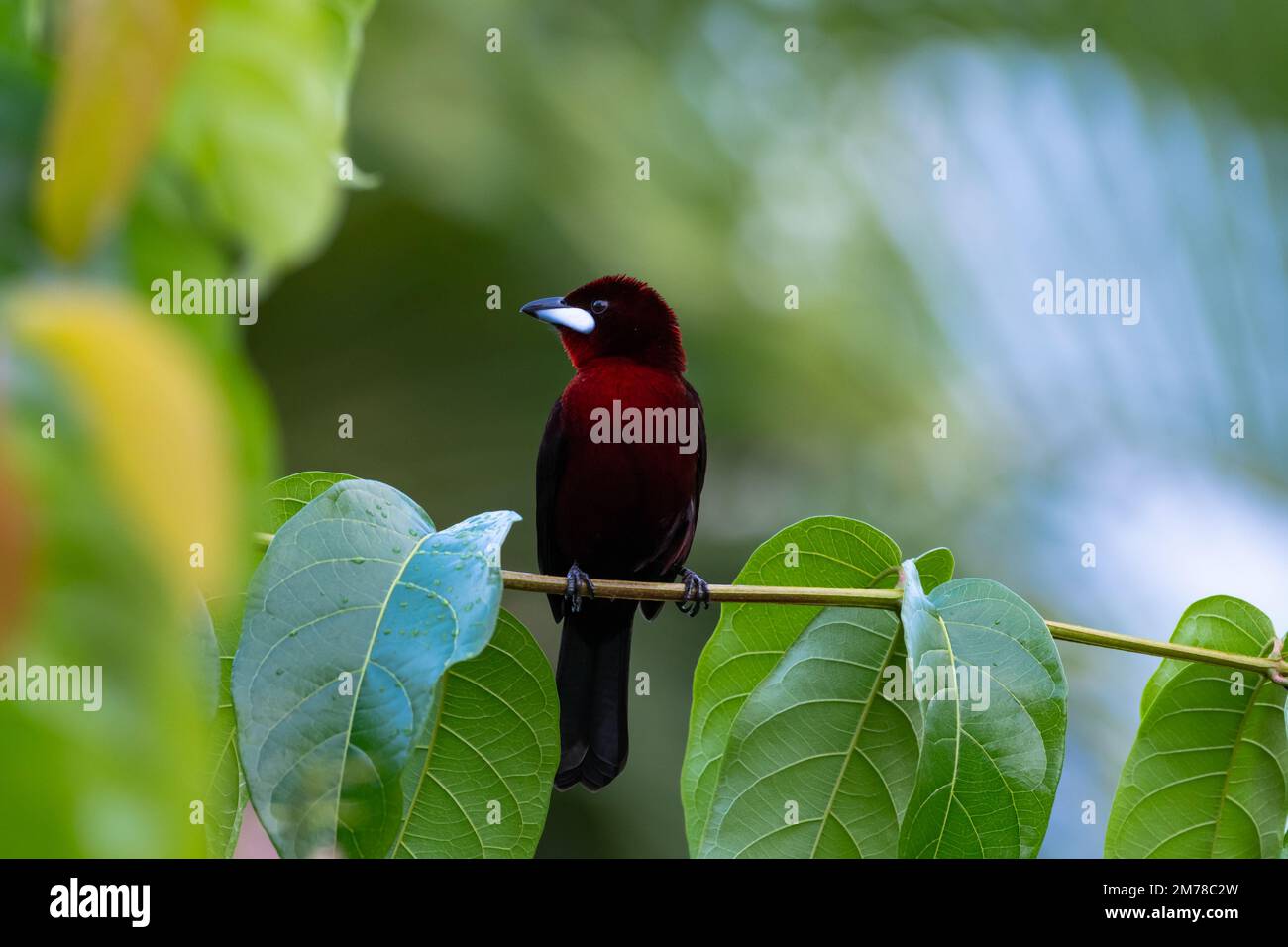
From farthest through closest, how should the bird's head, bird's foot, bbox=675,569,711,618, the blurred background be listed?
1. the blurred background
2. the bird's head
3. bird's foot, bbox=675,569,711,618

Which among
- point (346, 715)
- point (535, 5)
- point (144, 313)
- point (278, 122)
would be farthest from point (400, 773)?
point (535, 5)

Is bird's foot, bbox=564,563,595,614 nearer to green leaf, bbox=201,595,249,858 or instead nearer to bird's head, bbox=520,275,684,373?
green leaf, bbox=201,595,249,858

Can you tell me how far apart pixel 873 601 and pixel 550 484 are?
158 cm

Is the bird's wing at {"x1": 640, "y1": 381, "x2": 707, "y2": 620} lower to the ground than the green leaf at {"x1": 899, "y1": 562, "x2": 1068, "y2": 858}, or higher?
higher

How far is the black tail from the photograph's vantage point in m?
2.28

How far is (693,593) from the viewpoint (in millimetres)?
1571

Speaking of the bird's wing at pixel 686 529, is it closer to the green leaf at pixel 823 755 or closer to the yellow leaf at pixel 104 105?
the green leaf at pixel 823 755

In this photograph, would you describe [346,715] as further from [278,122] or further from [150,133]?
[150,133]

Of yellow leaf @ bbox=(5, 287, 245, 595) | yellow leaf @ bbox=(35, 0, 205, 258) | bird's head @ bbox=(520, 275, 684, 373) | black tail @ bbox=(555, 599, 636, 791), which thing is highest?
bird's head @ bbox=(520, 275, 684, 373)

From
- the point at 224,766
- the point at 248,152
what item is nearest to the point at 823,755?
the point at 224,766

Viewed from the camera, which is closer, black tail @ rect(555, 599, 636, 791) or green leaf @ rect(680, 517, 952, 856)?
green leaf @ rect(680, 517, 952, 856)

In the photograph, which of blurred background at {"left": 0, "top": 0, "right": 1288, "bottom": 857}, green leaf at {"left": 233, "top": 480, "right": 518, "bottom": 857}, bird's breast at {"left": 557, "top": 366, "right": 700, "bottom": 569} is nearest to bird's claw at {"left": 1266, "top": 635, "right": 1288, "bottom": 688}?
green leaf at {"left": 233, "top": 480, "right": 518, "bottom": 857}

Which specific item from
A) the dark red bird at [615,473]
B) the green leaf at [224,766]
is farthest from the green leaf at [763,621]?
the dark red bird at [615,473]

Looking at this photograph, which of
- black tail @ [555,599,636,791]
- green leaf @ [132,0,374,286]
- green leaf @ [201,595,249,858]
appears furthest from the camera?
black tail @ [555,599,636,791]
